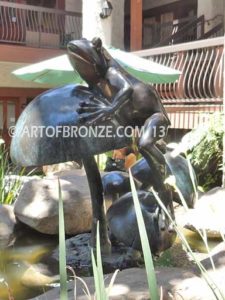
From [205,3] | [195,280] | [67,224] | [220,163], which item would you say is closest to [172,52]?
[220,163]

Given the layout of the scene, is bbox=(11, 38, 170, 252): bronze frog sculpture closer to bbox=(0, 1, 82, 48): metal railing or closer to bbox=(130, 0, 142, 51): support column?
bbox=(130, 0, 142, 51): support column

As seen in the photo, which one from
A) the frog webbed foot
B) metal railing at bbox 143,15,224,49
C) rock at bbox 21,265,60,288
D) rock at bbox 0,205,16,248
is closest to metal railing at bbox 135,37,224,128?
metal railing at bbox 143,15,224,49

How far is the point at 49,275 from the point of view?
4.05m

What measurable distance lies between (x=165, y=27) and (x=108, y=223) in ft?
49.2

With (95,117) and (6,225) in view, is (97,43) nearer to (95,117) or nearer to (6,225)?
(95,117)

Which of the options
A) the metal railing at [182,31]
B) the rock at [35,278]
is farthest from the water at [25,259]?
the metal railing at [182,31]

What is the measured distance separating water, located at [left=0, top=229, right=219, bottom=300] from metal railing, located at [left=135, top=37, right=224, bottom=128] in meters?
5.22

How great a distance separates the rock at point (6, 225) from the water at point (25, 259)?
9 centimetres

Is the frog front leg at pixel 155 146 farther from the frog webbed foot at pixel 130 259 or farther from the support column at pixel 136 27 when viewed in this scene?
the support column at pixel 136 27

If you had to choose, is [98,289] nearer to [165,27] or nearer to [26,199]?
[26,199]

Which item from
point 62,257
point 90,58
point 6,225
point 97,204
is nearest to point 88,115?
point 90,58

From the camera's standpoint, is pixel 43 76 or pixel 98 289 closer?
pixel 98 289

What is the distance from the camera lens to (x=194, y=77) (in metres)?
11.1

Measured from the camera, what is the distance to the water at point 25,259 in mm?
3644
